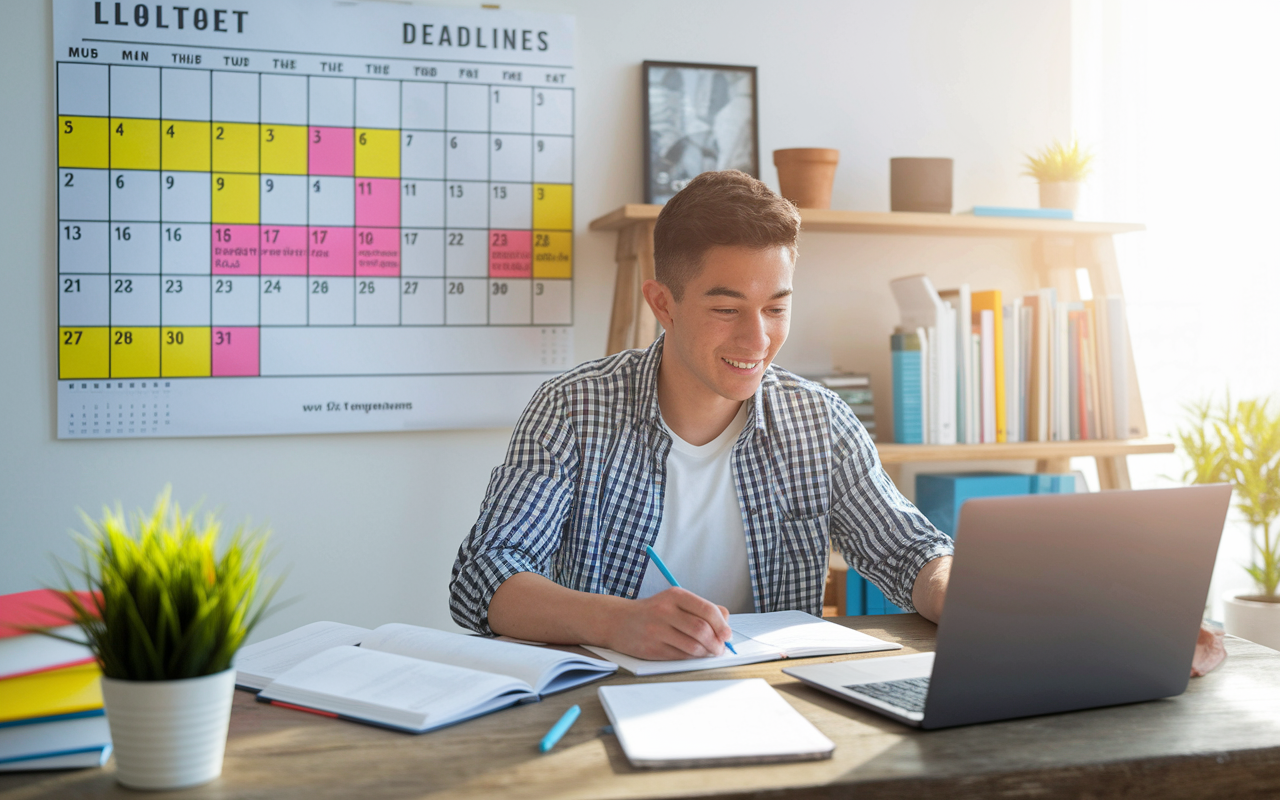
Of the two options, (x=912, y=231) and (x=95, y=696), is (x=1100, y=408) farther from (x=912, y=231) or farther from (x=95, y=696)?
(x=95, y=696)

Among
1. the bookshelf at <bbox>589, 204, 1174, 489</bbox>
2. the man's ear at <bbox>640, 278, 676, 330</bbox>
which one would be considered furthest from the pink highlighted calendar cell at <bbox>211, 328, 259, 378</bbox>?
the man's ear at <bbox>640, 278, 676, 330</bbox>

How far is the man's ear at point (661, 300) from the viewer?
63.5 inches

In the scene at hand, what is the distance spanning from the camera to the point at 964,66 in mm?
2658

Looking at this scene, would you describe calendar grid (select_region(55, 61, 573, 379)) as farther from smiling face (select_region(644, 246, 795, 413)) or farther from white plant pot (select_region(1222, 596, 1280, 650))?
white plant pot (select_region(1222, 596, 1280, 650))

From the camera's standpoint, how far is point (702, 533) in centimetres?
161

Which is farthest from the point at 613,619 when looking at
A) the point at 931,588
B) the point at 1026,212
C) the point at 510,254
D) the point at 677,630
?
the point at 1026,212

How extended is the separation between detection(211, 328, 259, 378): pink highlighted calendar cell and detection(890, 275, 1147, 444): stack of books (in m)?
1.46


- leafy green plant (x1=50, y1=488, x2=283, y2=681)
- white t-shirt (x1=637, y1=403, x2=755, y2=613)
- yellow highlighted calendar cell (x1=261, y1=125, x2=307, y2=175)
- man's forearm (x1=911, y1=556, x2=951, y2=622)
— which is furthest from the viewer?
yellow highlighted calendar cell (x1=261, y1=125, x2=307, y2=175)

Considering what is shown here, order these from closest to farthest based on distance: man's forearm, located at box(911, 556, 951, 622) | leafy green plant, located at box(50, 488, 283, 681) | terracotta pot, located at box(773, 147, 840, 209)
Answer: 1. leafy green plant, located at box(50, 488, 283, 681)
2. man's forearm, located at box(911, 556, 951, 622)
3. terracotta pot, located at box(773, 147, 840, 209)

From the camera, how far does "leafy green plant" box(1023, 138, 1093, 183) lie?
253cm

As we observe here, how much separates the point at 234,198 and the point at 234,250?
0.37ft

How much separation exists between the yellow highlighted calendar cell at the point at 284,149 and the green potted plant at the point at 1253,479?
7.22ft

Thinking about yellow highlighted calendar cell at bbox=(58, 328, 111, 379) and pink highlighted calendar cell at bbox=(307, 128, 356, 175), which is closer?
yellow highlighted calendar cell at bbox=(58, 328, 111, 379)

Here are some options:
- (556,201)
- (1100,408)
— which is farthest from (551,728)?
(1100,408)
